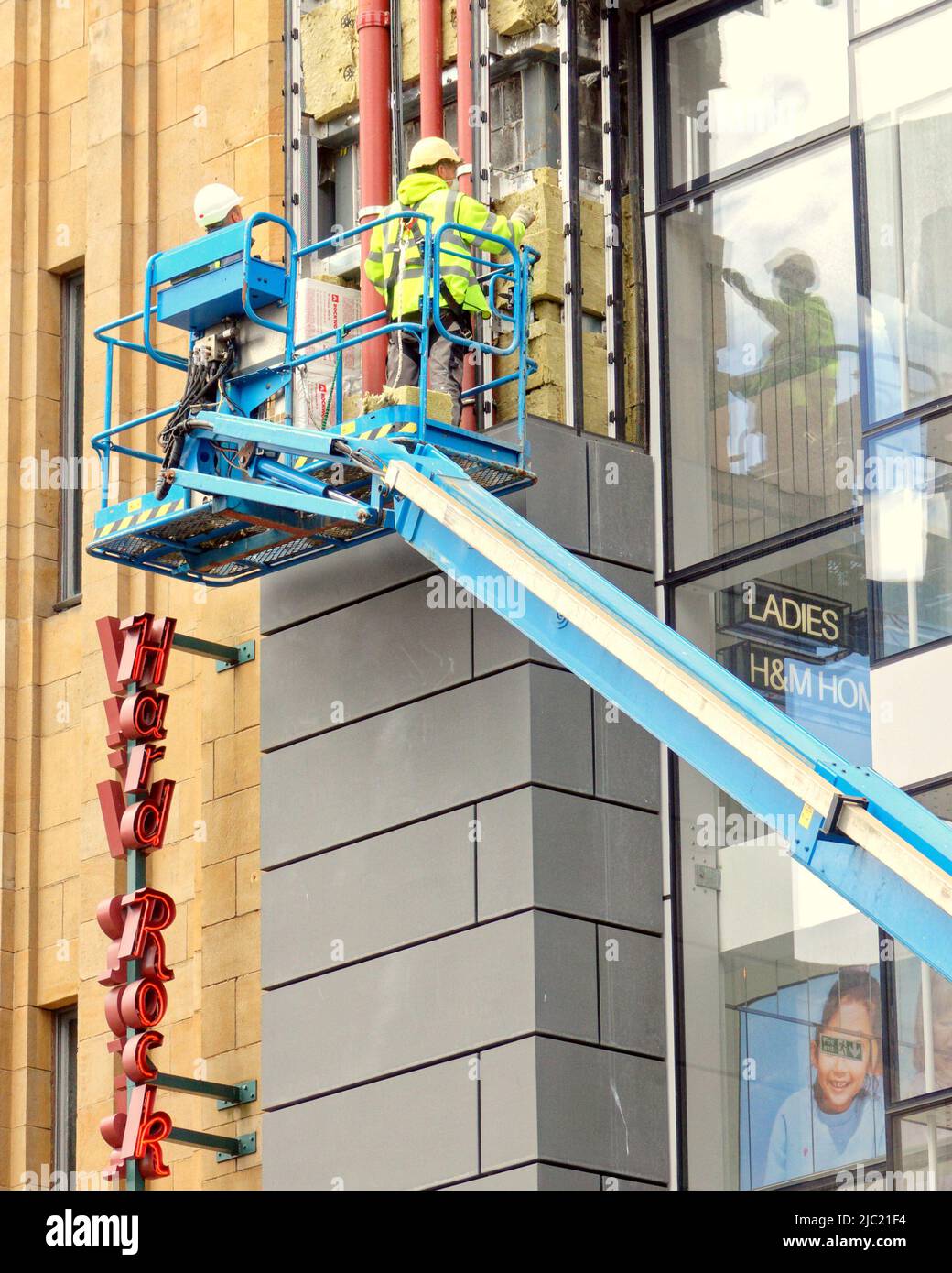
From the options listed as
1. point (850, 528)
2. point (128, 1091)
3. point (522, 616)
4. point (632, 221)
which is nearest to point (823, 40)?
point (632, 221)

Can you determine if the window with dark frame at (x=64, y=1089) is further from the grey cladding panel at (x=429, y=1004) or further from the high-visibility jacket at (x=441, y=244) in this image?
the high-visibility jacket at (x=441, y=244)

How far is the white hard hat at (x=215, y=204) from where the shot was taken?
2317 cm

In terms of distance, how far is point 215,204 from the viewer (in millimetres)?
23156

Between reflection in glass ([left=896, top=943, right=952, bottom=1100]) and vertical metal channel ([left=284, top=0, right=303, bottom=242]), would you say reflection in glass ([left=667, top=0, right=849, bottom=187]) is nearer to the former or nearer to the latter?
vertical metal channel ([left=284, top=0, right=303, bottom=242])

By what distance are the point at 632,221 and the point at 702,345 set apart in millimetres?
1219

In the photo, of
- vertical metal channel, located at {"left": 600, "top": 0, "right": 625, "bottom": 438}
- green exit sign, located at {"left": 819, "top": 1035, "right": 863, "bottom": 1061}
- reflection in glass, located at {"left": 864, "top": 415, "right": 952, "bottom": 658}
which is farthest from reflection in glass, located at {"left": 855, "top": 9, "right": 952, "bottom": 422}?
green exit sign, located at {"left": 819, "top": 1035, "right": 863, "bottom": 1061}

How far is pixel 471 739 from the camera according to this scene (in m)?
22.0

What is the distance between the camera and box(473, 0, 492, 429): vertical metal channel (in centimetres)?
2295

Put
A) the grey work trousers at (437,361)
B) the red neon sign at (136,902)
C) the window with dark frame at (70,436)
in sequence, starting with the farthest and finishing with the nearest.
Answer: the window with dark frame at (70,436), the red neon sign at (136,902), the grey work trousers at (437,361)

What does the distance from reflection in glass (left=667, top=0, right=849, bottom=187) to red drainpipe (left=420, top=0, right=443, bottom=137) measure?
1.87 m

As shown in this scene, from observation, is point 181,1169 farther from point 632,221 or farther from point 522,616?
point 632,221

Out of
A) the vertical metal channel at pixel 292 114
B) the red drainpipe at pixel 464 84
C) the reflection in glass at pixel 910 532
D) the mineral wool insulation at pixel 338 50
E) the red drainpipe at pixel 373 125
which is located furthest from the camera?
the vertical metal channel at pixel 292 114

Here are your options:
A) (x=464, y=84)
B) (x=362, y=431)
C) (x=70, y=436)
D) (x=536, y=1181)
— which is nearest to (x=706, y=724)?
(x=536, y=1181)

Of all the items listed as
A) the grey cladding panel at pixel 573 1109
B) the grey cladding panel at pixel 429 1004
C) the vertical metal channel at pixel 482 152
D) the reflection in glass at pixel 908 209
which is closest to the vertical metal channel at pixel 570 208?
the vertical metal channel at pixel 482 152
